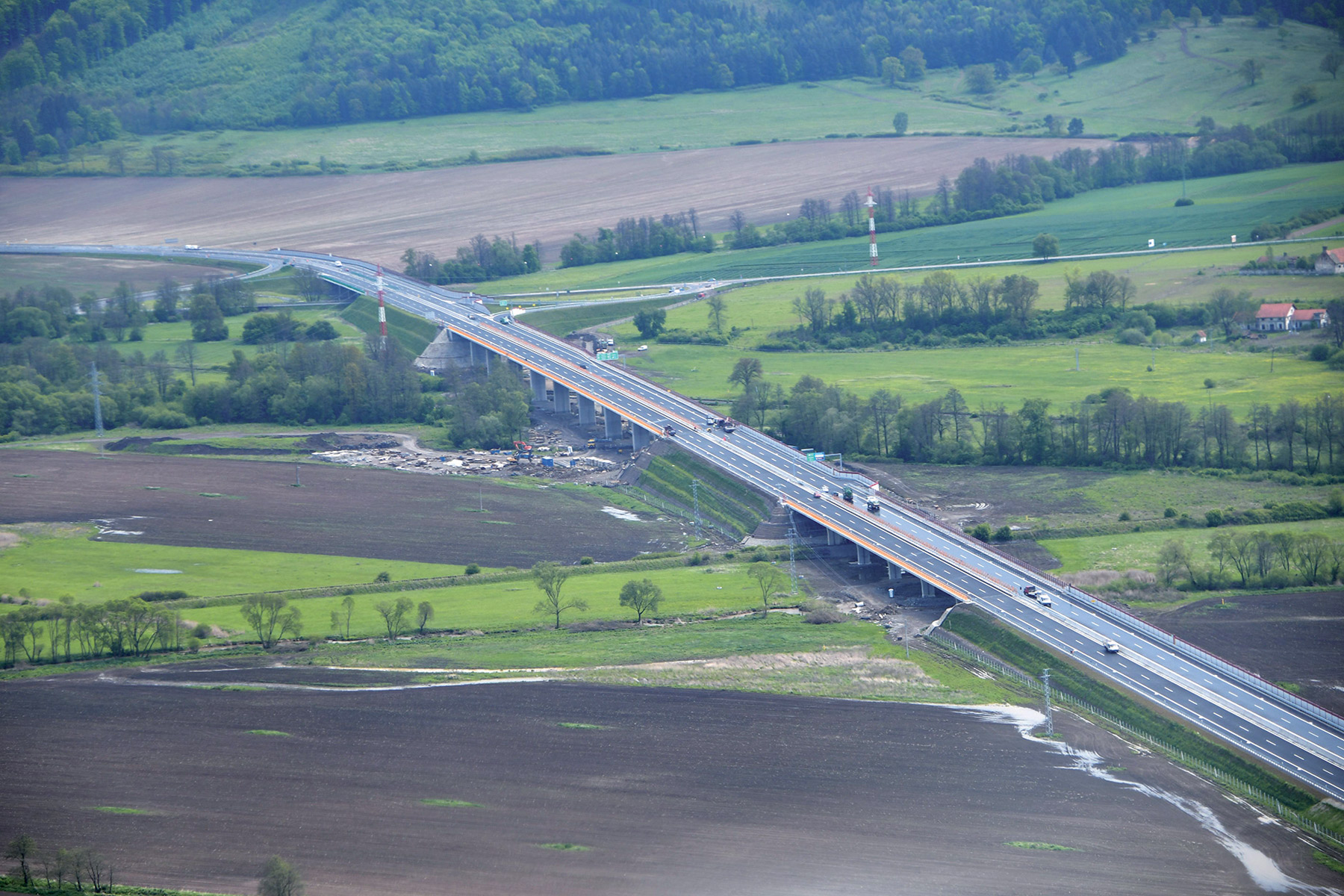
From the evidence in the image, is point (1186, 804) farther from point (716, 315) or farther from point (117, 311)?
point (117, 311)

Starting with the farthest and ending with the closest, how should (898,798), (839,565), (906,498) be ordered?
(906,498), (839,565), (898,798)

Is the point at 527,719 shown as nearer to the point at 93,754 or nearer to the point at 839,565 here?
the point at 93,754

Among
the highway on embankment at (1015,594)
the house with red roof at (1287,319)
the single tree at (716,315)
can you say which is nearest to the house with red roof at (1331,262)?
the house with red roof at (1287,319)

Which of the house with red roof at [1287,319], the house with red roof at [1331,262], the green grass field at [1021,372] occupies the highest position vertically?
the house with red roof at [1331,262]

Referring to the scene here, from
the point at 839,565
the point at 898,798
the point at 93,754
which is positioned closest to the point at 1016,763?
the point at 898,798

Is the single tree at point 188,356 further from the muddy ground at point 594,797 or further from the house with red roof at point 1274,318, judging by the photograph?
the house with red roof at point 1274,318

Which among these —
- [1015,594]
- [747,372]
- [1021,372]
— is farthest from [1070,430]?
[1015,594]
